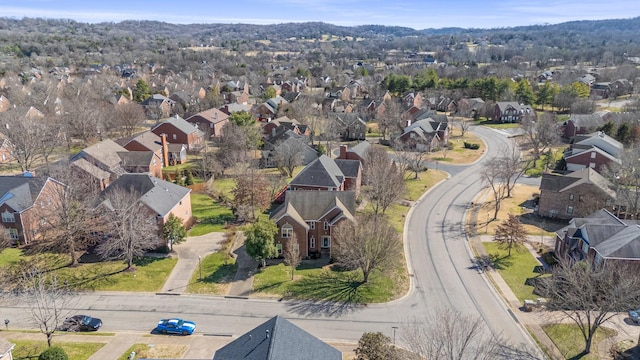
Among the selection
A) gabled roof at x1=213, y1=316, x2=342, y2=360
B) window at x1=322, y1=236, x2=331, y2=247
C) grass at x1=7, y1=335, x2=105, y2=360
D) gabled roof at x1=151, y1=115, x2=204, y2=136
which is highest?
gabled roof at x1=151, y1=115, x2=204, y2=136

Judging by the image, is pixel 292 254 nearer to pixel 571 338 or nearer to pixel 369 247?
pixel 369 247

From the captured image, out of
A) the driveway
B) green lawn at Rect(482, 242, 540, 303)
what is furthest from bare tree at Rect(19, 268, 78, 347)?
green lawn at Rect(482, 242, 540, 303)

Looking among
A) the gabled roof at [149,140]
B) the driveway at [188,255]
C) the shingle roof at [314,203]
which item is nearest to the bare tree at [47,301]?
the driveway at [188,255]

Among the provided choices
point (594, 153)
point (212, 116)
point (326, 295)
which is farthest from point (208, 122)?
point (594, 153)

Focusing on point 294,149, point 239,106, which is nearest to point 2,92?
point 239,106

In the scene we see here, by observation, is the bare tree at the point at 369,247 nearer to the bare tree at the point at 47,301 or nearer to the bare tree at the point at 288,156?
the bare tree at the point at 47,301

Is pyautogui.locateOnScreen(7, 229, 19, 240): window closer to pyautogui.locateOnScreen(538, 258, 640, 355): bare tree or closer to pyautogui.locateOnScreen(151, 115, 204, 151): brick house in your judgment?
pyautogui.locateOnScreen(151, 115, 204, 151): brick house
